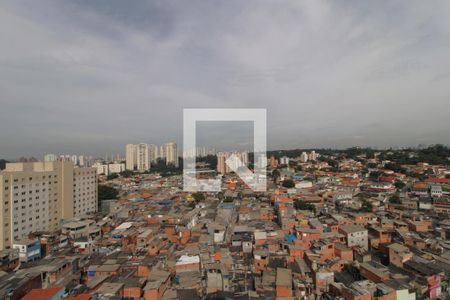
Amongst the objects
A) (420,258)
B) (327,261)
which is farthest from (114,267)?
(420,258)

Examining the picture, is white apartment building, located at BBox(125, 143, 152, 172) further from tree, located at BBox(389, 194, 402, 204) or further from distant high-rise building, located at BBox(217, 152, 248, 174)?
tree, located at BBox(389, 194, 402, 204)

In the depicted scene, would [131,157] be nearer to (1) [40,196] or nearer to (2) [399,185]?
(1) [40,196]

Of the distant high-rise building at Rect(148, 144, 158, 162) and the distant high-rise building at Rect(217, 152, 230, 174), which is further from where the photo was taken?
the distant high-rise building at Rect(148, 144, 158, 162)

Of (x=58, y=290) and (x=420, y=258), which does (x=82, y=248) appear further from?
(x=420, y=258)

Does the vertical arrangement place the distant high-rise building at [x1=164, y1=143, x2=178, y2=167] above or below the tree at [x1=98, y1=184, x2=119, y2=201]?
above

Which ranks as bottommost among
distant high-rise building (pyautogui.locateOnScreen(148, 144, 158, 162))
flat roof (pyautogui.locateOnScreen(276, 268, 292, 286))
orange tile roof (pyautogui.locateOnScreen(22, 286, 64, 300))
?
orange tile roof (pyautogui.locateOnScreen(22, 286, 64, 300))

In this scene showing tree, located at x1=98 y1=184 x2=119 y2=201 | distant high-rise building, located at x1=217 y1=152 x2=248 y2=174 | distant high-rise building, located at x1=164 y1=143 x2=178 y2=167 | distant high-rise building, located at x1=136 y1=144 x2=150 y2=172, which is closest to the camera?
tree, located at x1=98 y1=184 x2=119 y2=201

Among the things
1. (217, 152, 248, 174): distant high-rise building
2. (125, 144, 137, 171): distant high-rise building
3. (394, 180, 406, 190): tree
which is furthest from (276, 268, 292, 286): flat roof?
(125, 144, 137, 171): distant high-rise building

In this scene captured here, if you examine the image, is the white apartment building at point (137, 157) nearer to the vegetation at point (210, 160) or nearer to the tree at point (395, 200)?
the vegetation at point (210, 160)

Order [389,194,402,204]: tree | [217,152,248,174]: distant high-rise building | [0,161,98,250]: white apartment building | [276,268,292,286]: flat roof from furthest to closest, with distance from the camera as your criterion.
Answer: [217,152,248,174]: distant high-rise building
[389,194,402,204]: tree
[0,161,98,250]: white apartment building
[276,268,292,286]: flat roof
